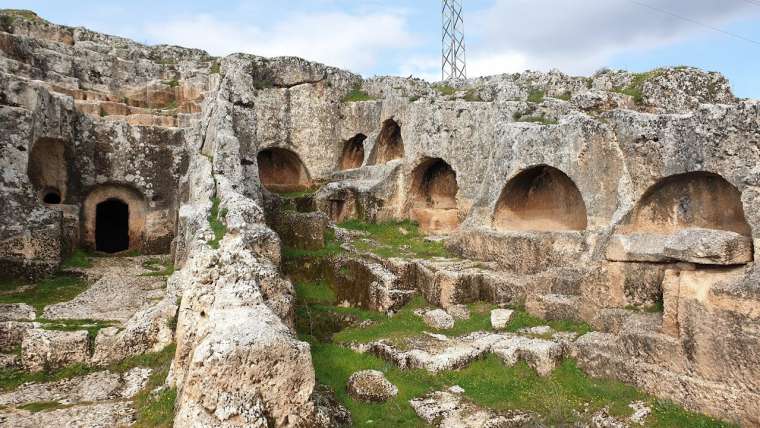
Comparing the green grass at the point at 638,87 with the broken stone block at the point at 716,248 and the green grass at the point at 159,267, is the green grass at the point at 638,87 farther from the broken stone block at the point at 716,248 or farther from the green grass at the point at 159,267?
the green grass at the point at 159,267

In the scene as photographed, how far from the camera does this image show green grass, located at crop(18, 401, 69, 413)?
678 cm

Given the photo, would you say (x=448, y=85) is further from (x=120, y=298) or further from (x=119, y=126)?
(x=120, y=298)

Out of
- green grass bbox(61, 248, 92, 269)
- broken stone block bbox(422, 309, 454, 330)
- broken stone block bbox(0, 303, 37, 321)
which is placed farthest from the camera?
green grass bbox(61, 248, 92, 269)

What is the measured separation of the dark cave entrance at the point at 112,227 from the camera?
59.0ft

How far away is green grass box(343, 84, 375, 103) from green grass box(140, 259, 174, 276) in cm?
1166

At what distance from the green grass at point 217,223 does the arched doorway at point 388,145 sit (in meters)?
11.5

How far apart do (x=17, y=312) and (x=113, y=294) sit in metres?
1.83

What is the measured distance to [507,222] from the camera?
14.4 meters

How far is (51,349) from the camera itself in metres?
8.00

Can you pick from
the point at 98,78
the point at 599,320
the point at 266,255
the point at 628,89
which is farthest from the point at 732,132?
the point at 98,78

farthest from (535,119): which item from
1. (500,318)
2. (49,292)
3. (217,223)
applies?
(49,292)

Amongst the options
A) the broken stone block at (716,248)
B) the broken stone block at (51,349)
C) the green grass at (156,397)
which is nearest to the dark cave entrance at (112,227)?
the broken stone block at (51,349)

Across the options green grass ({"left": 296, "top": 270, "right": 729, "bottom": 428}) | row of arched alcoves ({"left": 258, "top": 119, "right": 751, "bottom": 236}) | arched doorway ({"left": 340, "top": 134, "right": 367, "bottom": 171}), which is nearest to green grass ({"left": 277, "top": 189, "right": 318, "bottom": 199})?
row of arched alcoves ({"left": 258, "top": 119, "right": 751, "bottom": 236})

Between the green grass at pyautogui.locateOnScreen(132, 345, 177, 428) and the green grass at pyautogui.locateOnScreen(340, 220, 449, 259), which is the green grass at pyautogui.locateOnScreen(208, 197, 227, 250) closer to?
the green grass at pyautogui.locateOnScreen(132, 345, 177, 428)
